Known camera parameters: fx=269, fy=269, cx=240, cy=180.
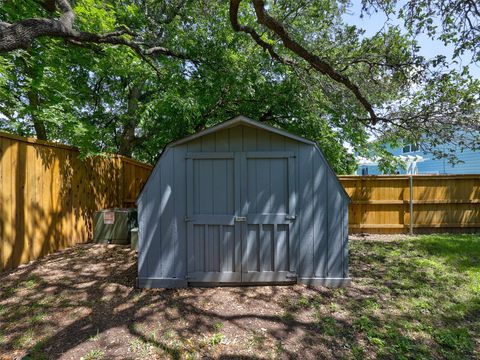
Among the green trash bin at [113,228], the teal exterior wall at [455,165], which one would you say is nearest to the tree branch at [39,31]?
the green trash bin at [113,228]

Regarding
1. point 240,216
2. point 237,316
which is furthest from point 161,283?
point 240,216

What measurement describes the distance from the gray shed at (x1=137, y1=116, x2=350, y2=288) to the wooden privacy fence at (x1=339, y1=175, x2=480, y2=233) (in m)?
4.41

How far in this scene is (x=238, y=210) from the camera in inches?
163

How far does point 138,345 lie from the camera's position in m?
2.78

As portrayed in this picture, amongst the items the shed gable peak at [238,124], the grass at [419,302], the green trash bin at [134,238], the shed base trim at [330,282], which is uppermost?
the shed gable peak at [238,124]

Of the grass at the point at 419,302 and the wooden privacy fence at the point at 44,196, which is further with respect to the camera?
the wooden privacy fence at the point at 44,196

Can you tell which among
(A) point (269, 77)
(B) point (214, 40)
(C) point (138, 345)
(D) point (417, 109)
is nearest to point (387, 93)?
(D) point (417, 109)

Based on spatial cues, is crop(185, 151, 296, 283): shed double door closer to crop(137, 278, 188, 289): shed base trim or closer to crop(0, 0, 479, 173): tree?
crop(137, 278, 188, 289): shed base trim

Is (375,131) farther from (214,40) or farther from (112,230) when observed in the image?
(112,230)

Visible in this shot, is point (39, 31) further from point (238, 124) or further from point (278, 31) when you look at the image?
point (278, 31)

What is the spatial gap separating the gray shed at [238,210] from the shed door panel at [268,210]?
0.6 inches

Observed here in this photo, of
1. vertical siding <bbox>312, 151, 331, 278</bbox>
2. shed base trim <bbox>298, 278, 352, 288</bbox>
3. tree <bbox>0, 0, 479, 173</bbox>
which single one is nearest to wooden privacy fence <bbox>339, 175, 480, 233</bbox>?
tree <bbox>0, 0, 479, 173</bbox>

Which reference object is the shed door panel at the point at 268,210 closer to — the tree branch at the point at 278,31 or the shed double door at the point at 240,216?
the shed double door at the point at 240,216

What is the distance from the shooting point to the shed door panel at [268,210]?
13.6 feet
